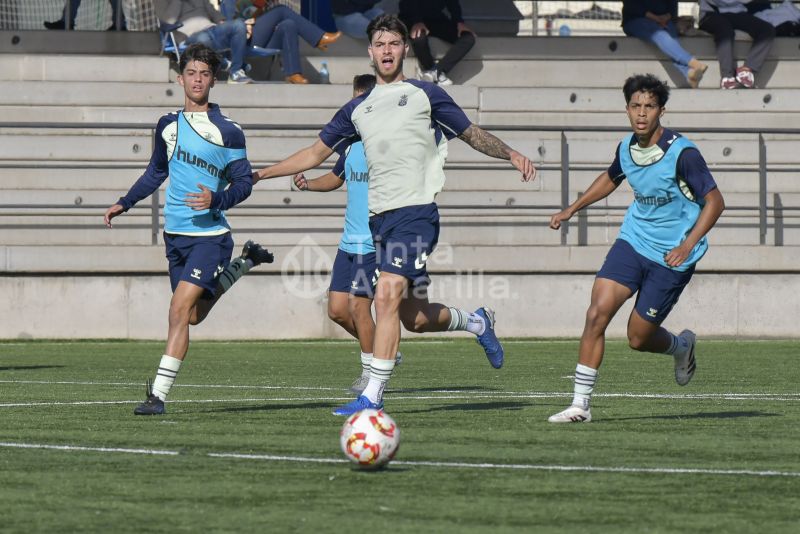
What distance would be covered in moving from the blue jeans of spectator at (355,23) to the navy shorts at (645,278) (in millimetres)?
13040

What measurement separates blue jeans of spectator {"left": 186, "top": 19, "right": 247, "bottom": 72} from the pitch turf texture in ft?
27.9

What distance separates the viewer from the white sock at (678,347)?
931cm

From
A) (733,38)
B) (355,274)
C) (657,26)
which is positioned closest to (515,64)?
(657,26)

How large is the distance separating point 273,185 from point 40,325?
3.63 metres

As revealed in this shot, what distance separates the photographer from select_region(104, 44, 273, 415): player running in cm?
873

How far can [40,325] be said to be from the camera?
16.7 meters

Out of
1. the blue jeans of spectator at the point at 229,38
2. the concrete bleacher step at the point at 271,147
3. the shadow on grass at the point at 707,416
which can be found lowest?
the shadow on grass at the point at 707,416

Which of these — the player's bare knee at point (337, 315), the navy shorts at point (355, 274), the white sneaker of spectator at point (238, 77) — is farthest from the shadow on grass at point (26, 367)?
the white sneaker of spectator at point (238, 77)

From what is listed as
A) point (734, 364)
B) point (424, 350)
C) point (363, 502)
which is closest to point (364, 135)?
point (363, 502)

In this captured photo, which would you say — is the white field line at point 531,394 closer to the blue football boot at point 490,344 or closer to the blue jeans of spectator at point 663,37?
the blue football boot at point 490,344

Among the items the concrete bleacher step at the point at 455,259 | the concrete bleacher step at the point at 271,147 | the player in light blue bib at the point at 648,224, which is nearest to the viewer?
the player in light blue bib at the point at 648,224

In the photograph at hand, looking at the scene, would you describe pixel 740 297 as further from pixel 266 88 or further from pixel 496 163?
pixel 266 88

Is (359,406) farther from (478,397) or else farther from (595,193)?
(478,397)

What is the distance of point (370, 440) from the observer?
6.20m
